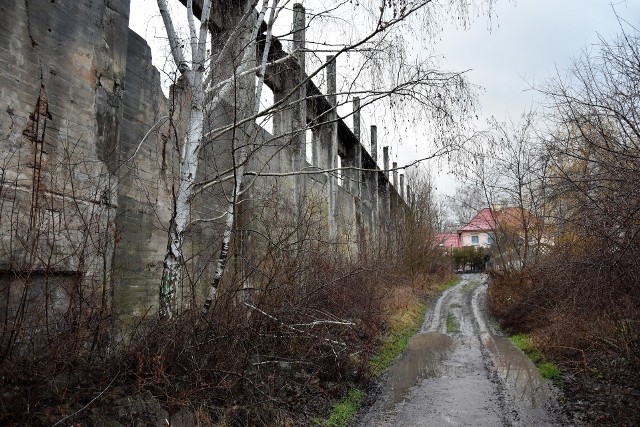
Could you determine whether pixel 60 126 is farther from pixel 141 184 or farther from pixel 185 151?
pixel 141 184

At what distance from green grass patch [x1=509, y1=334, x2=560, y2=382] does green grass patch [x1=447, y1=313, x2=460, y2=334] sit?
1.63 metres

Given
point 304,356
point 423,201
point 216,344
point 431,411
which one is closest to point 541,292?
point 431,411

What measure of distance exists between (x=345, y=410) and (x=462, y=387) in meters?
2.40

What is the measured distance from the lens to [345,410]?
657cm

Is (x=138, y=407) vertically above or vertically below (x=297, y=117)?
below

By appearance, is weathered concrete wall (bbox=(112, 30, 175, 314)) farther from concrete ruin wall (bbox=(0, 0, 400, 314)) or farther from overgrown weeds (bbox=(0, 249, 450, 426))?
overgrown weeds (bbox=(0, 249, 450, 426))

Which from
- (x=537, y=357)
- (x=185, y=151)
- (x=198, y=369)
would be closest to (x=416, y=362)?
(x=537, y=357)

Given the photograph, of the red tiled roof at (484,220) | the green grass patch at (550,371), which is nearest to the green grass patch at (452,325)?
the green grass patch at (550,371)

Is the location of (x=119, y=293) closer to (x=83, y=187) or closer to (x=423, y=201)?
(x=83, y=187)

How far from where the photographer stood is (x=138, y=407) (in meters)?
4.21

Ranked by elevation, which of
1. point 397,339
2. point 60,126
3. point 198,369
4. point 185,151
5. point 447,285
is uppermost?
point 60,126

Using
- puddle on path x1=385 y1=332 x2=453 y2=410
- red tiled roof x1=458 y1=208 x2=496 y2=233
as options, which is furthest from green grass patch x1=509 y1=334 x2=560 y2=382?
red tiled roof x1=458 y1=208 x2=496 y2=233

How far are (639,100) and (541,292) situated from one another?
681 cm

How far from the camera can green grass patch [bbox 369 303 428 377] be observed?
9.37 metres
